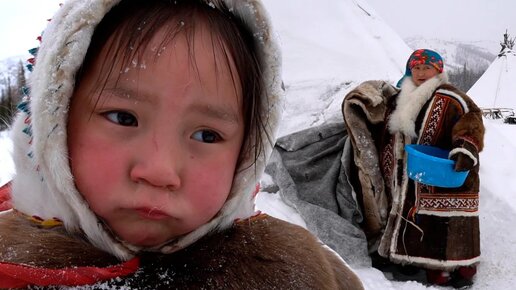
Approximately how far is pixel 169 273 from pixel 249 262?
0.48ft

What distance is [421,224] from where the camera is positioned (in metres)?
2.66

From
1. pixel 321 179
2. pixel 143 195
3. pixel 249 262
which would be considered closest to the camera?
pixel 143 195

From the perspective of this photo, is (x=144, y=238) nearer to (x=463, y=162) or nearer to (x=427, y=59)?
(x=463, y=162)

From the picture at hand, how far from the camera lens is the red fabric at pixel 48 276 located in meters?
0.62

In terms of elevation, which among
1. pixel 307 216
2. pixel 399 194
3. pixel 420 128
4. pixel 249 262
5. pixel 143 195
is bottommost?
pixel 307 216

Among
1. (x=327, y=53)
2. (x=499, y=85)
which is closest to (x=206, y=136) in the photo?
(x=327, y=53)

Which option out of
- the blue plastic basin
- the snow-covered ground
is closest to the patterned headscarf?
the blue plastic basin

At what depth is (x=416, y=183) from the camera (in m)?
2.64

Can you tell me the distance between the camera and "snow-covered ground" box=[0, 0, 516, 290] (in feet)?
9.00

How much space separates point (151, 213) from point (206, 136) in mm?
164

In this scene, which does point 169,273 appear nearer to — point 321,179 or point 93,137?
point 93,137

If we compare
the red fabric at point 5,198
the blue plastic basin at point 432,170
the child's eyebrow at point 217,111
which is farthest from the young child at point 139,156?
the blue plastic basin at point 432,170

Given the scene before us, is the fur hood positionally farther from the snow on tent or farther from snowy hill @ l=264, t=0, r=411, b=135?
the snow on tent

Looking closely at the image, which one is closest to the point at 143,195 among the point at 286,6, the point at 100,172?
the point at 100,172
